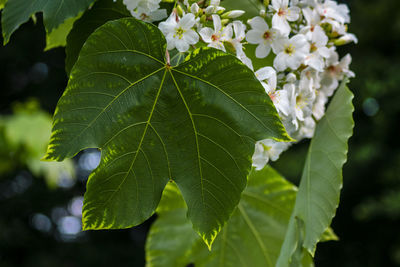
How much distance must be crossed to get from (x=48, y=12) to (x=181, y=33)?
0.14m

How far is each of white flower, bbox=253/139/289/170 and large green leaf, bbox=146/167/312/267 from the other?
0.23 m

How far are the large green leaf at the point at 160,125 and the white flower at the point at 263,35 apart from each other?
0.11 meters

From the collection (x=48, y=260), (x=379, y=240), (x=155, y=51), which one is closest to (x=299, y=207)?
(x=155, y=51)

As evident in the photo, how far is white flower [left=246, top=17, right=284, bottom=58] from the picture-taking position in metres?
0.56

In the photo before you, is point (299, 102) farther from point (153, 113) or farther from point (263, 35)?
point (153, 113)

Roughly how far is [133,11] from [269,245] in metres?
0.50

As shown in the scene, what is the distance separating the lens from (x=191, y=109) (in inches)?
19.5

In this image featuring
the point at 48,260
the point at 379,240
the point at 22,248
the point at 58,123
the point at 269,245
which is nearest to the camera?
the point at 58,123

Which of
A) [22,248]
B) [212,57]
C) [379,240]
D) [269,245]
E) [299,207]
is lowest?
[22,248]

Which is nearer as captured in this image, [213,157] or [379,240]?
[213,157]

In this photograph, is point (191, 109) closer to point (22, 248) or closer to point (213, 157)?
point (213, 157)

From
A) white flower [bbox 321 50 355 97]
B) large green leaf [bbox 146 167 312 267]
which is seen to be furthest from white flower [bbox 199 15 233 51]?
large green leaf [bbox 146 167 312 267]

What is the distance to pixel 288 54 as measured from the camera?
0.57 meters

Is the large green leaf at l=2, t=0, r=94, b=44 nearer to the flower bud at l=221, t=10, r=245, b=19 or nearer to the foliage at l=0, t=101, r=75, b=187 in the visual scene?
the flower bud at l=221, t=10, r=245, b=19
